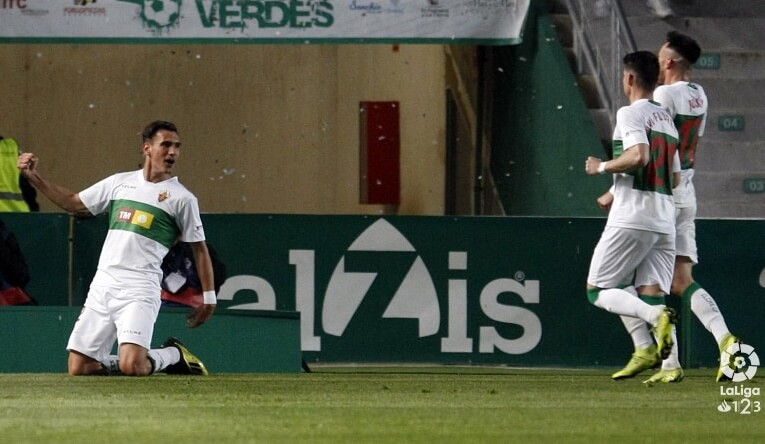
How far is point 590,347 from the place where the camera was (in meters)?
12.2

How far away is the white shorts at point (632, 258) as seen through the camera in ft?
29.6

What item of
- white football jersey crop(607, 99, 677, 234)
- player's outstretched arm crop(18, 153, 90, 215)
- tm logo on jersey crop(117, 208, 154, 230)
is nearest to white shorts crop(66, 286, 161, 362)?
tm logo on jersey crop(117, 208, 154, 230)

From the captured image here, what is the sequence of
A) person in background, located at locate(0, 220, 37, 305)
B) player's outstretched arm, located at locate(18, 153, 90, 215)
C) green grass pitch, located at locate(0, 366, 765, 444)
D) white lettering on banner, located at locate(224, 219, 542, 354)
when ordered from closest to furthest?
green grass pitch, located at locate(0, 366, 765, 444)
player's outstretched arm, located at locate(18, 153, 90, 215)
person in background, located at locate(0, 220, 37, 305)
white lettering on banner, located at locate(224, 219, 542, 354)

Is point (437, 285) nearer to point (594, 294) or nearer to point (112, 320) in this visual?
point (112, 320)

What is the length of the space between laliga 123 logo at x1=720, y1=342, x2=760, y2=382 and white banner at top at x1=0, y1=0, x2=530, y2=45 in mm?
5809

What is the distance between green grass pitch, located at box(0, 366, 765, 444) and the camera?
6277 mm

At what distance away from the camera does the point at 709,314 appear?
9367 mm

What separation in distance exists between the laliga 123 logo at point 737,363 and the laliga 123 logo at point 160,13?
697cm

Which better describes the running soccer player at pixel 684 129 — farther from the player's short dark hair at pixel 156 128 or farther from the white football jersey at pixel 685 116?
the player's short dark hair at pixel 156 128

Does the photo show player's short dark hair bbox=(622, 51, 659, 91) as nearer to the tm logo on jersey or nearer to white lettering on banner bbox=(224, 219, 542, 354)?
the tm logo on jersey

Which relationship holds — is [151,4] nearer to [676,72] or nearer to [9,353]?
[9,353]

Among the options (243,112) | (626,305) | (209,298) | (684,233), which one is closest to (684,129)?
(684,233)

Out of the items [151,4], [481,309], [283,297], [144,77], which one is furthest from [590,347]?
[144,77]

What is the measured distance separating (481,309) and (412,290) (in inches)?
20.4
